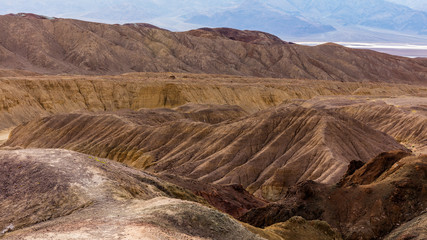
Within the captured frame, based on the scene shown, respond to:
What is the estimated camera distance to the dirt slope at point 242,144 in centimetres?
4059

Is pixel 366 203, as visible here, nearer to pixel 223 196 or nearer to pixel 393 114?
pixel 223 196

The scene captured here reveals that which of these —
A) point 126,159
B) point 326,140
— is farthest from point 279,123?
point 126,159

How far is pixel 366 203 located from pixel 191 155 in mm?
23527

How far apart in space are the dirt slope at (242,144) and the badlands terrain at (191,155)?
6.4 inches

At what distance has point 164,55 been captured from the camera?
443ft

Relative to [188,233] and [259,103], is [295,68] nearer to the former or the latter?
[259,103]

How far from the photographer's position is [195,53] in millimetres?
139500

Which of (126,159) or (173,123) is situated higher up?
(173,123)

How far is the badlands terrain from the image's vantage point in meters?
18.1

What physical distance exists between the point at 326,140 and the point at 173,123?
17920 mm

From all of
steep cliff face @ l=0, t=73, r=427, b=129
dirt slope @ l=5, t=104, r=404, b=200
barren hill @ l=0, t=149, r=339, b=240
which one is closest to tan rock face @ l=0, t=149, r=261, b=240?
barren hill @ l=0, t=149, r=339, b=240

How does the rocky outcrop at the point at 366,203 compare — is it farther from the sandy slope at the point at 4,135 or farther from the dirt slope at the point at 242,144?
the sandy slope at the point at 4,135

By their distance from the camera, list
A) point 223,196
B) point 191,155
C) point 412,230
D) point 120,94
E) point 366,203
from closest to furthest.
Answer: point 412,230 < point 366,203 < point 223,196 < point 191,155 < point 120,94

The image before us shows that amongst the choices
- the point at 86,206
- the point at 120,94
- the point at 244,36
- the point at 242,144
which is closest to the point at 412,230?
the point at 86,206
